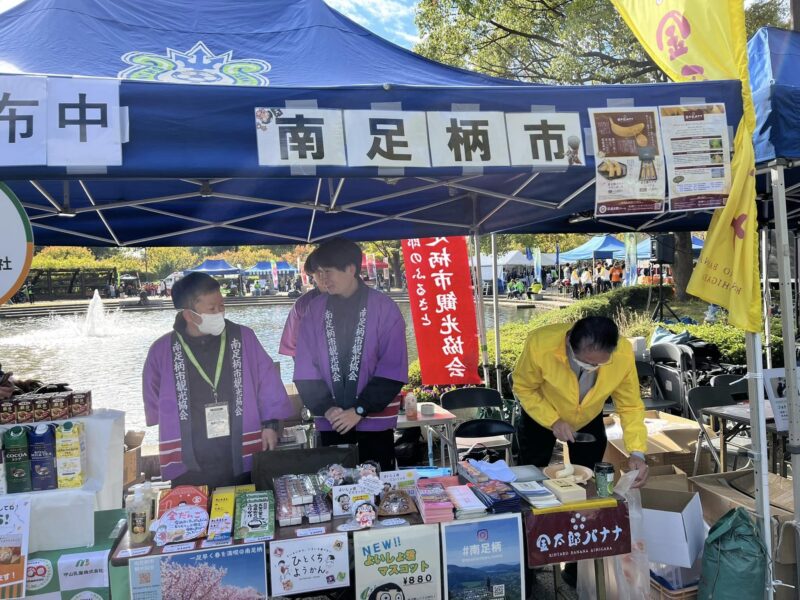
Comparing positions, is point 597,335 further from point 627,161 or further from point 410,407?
point 410,407

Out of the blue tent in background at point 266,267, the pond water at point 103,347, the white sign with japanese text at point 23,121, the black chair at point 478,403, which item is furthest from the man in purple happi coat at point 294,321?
the blue tent in background at point 266,267

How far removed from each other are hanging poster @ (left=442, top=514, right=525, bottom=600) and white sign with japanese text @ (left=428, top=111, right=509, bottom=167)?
4.39 feet

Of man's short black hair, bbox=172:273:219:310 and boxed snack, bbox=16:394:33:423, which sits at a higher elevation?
man's short black hair, bbox=172:273:219:310

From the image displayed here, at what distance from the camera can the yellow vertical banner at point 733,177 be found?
2.33 meters

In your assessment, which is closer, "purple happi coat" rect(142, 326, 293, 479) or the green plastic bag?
the green plastic bag

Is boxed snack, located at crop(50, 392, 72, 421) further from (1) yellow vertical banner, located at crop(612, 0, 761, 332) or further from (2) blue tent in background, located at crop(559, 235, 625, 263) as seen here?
(2) blue tent in background, located at crop(559, 235, 625, 263)

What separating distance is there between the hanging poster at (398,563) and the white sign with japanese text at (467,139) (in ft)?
4.47

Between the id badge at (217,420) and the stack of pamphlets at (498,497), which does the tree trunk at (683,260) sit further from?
the id badge at (217,420)

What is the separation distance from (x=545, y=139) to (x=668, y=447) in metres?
3.05

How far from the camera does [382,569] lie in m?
1.91

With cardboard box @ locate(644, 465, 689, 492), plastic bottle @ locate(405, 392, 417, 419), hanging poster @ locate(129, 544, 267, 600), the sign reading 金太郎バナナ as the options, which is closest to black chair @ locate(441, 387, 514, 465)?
plastic bottle @ locate(405, 392, 417, 419)

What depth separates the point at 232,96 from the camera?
191 centimetres

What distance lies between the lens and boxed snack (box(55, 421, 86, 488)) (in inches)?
77.7

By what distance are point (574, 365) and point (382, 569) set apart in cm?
139
